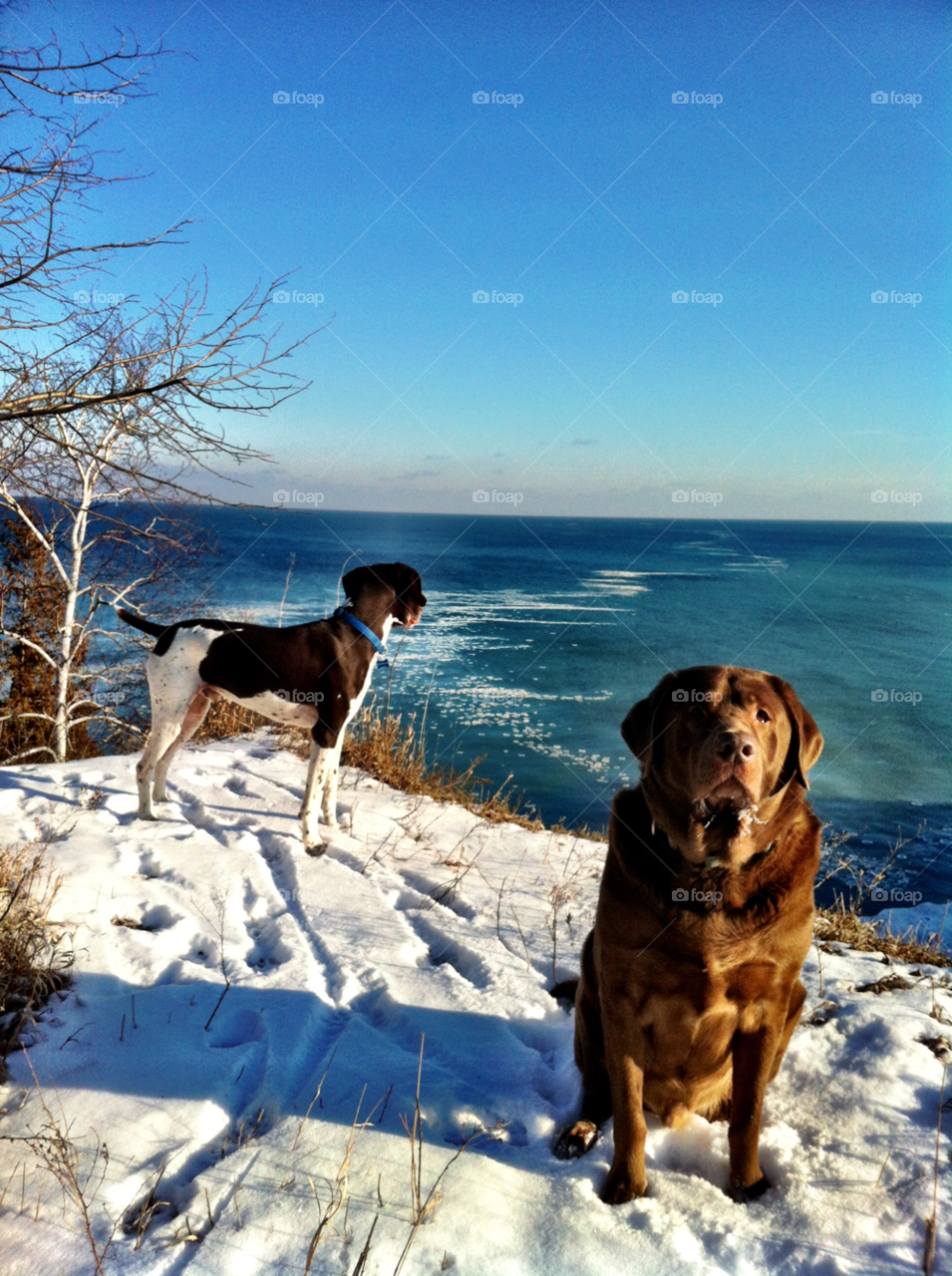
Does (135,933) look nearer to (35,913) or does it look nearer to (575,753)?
(35,913)

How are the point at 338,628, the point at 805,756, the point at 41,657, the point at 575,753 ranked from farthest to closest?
1. the point at 575,753
2. the point at 41,657
3. the point at 338,628
4. the point at 805,756

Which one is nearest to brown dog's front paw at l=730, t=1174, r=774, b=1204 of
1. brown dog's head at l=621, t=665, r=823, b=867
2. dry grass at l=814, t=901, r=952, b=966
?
brown dog's head at l=621, t=665, r=823, b=867

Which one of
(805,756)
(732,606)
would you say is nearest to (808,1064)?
(805,756)

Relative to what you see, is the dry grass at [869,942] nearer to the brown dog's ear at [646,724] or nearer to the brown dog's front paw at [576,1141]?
the brown dog's front paw at [576,1141]

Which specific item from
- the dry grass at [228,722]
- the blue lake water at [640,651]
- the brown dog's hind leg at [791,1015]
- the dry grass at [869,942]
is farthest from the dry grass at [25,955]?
the dry grass at [228,722]

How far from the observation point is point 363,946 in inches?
144

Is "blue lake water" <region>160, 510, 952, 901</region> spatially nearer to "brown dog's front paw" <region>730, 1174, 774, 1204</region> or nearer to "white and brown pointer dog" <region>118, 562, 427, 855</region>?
"white and brown pointer dog" <region>118, 562, 427, 855</region>

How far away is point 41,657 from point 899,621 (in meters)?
37.4

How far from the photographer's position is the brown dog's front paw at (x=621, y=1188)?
2129 millimetres

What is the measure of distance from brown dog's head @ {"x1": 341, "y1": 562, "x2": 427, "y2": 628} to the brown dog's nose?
13.0 feet

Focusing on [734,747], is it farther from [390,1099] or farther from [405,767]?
[405,767]

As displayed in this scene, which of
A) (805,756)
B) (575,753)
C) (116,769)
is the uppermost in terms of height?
(805,756)

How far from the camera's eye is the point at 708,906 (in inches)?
81.7

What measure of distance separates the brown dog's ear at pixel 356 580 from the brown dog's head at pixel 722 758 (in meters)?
3.74
